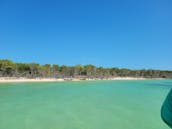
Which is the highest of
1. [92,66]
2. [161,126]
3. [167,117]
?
[92,66]

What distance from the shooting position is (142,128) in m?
8.81

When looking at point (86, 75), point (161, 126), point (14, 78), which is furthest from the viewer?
point (86, 75)

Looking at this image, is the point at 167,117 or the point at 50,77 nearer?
the point at 167,117

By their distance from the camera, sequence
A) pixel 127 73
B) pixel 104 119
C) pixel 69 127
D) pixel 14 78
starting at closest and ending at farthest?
pixel 69 127 < pixel 104 119 < pixel 14 78 < pixel 127 73

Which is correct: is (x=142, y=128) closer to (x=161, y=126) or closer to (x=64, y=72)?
(x=161, y=126)

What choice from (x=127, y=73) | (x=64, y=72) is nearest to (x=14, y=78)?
(x=64, y=72)

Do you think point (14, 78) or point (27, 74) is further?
point (27, 74)

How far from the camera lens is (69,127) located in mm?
8320

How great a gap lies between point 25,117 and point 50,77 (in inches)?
1963

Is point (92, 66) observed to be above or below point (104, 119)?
above

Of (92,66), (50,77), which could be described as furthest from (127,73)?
(50,77)

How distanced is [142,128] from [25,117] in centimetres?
470

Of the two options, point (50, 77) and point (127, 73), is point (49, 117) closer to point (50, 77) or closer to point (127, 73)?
point (50, 77)

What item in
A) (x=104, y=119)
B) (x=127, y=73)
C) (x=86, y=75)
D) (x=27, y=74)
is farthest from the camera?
(x=127, y=73)
